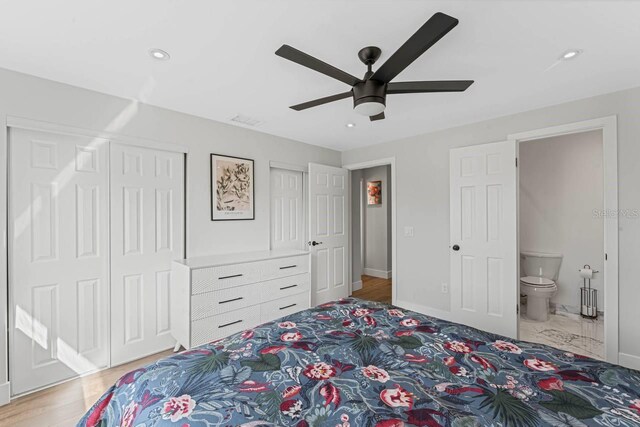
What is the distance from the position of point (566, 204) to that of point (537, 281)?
1.12 metres

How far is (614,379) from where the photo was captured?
114cm

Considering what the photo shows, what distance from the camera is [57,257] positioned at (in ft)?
7.54

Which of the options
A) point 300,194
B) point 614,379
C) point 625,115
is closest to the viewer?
point 614,379

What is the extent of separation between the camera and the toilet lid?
3.51m

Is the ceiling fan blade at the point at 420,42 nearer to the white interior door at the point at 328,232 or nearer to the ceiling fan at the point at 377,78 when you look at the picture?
the ceiling fan at the point at 377,78

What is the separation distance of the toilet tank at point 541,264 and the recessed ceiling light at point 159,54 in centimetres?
462

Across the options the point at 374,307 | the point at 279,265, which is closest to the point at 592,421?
the point at 374,307

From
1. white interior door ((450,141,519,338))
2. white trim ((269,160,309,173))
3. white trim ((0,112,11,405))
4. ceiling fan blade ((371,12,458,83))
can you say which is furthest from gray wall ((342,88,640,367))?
white trim ((0,112,11,405))

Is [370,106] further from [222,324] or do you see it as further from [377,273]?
[377,273]

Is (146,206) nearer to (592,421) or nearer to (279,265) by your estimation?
(279,265)

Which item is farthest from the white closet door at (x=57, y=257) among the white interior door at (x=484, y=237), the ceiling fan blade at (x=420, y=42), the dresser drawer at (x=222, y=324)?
the white interior door at (x=484, y=237)

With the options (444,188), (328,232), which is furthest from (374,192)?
(444,188)

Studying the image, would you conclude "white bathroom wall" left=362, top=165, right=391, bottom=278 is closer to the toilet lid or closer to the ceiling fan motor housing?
the toilet lid

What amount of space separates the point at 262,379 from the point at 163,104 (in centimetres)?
264
